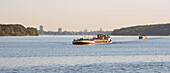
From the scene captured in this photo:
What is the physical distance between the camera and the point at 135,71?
5188cm

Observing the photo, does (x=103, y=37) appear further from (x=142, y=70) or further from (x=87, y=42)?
(x=142, y=70)

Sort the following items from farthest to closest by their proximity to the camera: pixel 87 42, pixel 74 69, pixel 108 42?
pixel 108 42
pixel 87 42
pixel 74 69

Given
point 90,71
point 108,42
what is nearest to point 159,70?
point 90,71

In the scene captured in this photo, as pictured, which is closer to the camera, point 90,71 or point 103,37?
point 90,71

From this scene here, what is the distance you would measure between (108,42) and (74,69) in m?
140

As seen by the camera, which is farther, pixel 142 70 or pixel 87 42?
pixel 87 42

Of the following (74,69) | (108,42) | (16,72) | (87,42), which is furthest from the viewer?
(108,42)

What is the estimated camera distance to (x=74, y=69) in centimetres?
5425

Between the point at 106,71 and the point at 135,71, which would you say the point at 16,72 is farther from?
the point at 135,71

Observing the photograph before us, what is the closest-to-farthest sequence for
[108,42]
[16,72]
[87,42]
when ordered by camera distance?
1. [16,72]
2. [87,42]
3. [108,42]

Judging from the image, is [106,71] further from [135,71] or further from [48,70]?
[48,70]

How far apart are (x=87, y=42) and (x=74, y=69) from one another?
377ft

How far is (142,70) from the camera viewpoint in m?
53.1

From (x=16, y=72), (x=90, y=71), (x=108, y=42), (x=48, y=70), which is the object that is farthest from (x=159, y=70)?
(x=108, y=42)
